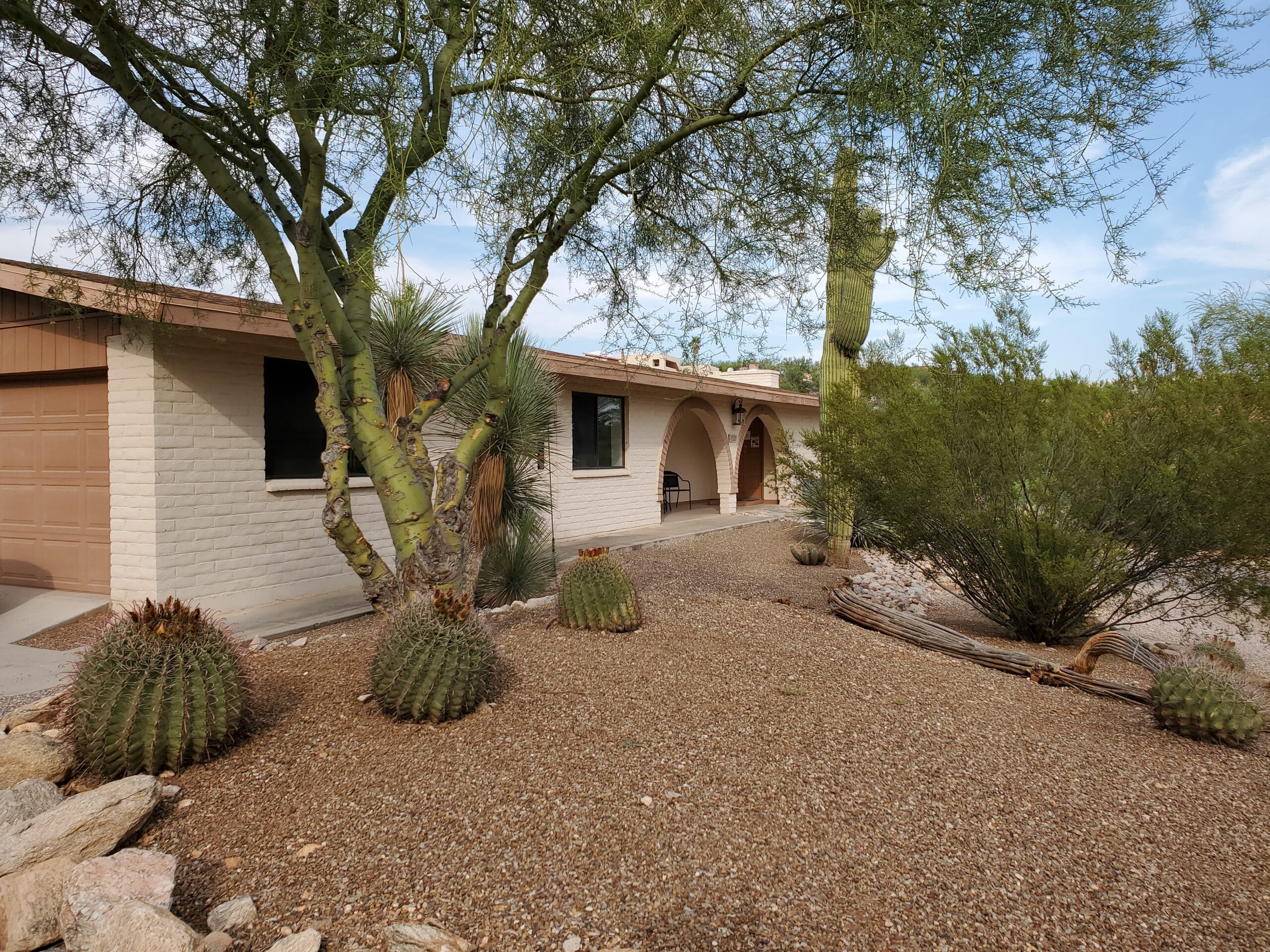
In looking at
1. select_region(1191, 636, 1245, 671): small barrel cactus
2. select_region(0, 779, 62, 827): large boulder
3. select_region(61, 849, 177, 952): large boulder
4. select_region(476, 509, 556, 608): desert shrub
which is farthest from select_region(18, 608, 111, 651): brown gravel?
select_region(1191, 636, 1245, 671): small barrel cactus

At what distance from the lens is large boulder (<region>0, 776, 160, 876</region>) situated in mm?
3010

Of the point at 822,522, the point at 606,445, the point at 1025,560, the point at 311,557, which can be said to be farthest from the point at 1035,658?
the point at 606,445

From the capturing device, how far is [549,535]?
11078mm

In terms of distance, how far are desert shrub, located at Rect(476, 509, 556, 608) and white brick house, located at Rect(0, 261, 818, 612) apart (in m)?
1.99

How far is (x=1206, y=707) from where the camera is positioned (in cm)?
460

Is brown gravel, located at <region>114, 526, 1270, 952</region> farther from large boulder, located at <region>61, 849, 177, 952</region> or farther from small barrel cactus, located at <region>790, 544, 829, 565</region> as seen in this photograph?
small barrel cactus, located at <region>790, 544, 829, 565</region>

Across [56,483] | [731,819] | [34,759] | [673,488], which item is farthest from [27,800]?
[673,488]

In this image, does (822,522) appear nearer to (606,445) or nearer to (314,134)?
(606,445)

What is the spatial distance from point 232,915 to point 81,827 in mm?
819

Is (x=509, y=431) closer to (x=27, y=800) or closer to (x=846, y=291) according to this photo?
(x=846, y=291)

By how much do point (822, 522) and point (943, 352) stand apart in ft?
23.5

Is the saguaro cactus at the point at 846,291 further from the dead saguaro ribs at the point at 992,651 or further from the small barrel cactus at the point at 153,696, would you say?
the small barrel cactus at the point at 153,696

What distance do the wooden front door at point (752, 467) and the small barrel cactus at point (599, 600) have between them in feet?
55.5

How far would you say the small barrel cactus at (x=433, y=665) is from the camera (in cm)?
426
